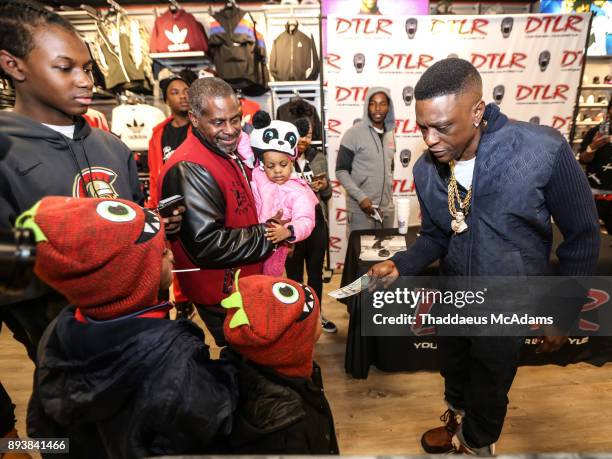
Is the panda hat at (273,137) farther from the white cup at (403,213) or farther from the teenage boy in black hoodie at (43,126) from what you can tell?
the white cup at (403,213)

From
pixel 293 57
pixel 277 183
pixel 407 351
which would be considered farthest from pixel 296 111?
pixel 407 351

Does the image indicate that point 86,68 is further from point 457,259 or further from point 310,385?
point 457,259

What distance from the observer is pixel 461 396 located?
5.19 feet

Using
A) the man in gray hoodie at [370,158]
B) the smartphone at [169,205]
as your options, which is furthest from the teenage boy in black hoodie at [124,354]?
A: the man in gray hoodie at [370,158]

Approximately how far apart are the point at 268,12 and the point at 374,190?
9.00 feet

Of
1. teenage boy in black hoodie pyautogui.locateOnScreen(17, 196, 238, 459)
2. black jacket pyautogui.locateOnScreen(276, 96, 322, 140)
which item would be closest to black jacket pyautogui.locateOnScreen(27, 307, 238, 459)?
teenage boy in black hoodie pyautogui.locateOnScreen(17, 196, 238, 459)

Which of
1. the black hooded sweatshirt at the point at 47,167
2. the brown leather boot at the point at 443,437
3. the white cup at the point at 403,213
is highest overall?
the black hooded sweatshirt at the point at 47,167

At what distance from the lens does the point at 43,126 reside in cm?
114

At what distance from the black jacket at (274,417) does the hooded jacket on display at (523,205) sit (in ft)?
2.65

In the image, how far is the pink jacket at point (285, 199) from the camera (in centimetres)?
180

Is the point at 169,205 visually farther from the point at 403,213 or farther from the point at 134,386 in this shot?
the point at 403,213

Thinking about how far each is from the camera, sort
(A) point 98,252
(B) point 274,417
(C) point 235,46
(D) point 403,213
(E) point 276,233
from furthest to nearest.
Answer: (C) point 235,46 → (D) point 403,213 → (E) point 276,233 → (B) point 274,417 → (A) point 98,252

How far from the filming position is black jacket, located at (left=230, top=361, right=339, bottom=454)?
83cm

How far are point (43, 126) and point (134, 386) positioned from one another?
98cm
